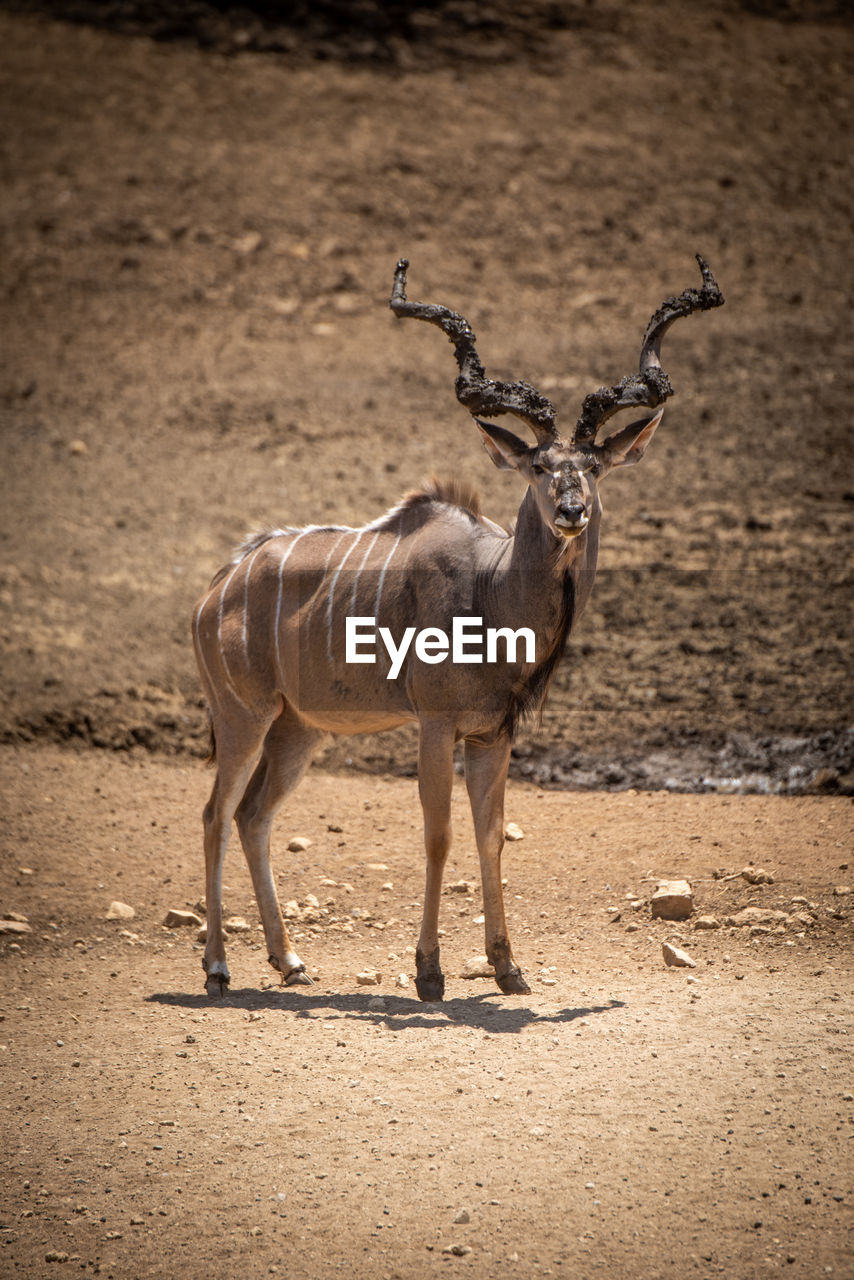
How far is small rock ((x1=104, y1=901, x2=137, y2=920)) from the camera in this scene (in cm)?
828

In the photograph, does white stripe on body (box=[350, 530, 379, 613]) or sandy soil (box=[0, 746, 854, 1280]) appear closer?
sandy soil (box=[0, 746, 854, 1280])

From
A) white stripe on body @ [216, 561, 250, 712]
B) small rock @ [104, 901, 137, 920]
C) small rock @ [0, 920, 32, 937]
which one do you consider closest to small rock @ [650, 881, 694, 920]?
white stripe on body @ [216, 561, 250, 712]

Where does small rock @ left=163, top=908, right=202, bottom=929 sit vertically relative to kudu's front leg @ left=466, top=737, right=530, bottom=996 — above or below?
below

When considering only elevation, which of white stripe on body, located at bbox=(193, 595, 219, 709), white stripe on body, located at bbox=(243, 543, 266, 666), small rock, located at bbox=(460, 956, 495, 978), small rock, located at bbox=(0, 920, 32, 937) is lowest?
small rock, located at bbox=(0, 920, 32, 937)

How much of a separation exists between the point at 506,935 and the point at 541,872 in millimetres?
1600

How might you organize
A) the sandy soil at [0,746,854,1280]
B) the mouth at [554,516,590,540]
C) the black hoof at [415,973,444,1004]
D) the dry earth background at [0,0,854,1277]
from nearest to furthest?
the sandy soil at [0,746,854,1280], the dry earth background at [0,0,854,1277], the mouth at [554,516,590,540], the black hoof at [415,973,444,1004]

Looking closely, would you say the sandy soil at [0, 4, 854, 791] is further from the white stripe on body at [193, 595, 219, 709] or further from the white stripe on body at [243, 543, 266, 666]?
the white stripe on body at [243, 543, 266, 666]

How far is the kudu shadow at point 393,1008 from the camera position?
21.3 ft

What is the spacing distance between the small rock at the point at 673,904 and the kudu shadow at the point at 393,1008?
45.8 inches

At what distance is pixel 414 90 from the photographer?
78.9 ft

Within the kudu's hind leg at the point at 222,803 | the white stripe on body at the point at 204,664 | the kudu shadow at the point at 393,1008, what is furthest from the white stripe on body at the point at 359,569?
the kudu shadow at the point at 393,1008

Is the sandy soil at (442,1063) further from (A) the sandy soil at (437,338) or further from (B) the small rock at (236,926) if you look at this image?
(A) the sandy soil at (437,338)

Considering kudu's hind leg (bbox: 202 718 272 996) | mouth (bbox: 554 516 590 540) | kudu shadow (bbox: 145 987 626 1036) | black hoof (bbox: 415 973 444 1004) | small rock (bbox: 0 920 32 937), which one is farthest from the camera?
small rock (bbox: 0 920 32 937)

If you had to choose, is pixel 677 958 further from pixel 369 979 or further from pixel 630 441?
pixel 630 441
